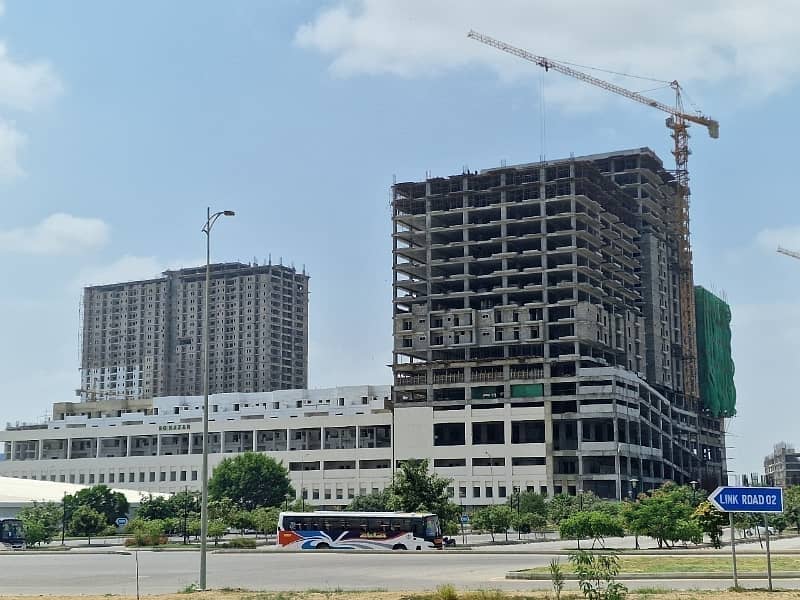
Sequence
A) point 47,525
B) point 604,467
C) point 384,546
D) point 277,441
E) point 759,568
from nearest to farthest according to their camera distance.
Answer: point 759,568
point 384,546
point 47,525
point 604,467
point 277,441

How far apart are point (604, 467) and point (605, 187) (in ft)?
158

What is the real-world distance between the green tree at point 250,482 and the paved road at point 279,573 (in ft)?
227

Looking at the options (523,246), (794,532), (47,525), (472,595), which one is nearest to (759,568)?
(472,595)

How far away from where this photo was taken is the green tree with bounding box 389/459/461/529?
287 ft

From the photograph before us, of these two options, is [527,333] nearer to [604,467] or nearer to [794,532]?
[604,467]

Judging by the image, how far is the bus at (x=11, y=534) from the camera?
97375 mm

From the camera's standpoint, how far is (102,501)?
12106 cm

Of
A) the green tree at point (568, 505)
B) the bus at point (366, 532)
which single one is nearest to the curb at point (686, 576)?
the bus at point (366, 532)

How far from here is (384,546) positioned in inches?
3091

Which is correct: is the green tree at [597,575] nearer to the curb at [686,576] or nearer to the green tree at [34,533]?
the curb at [686,576]

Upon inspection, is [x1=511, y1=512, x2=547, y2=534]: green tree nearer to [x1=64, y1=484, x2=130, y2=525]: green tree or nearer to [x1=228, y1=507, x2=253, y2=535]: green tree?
[x1=228, y1=507, x2=253, y2=535]: green tree

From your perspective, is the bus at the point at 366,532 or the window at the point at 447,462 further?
the window at the point at 447,462

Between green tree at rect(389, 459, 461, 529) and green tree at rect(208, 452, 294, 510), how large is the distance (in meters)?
57.3

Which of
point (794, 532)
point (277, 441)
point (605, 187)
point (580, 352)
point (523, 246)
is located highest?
point (605, 187)
